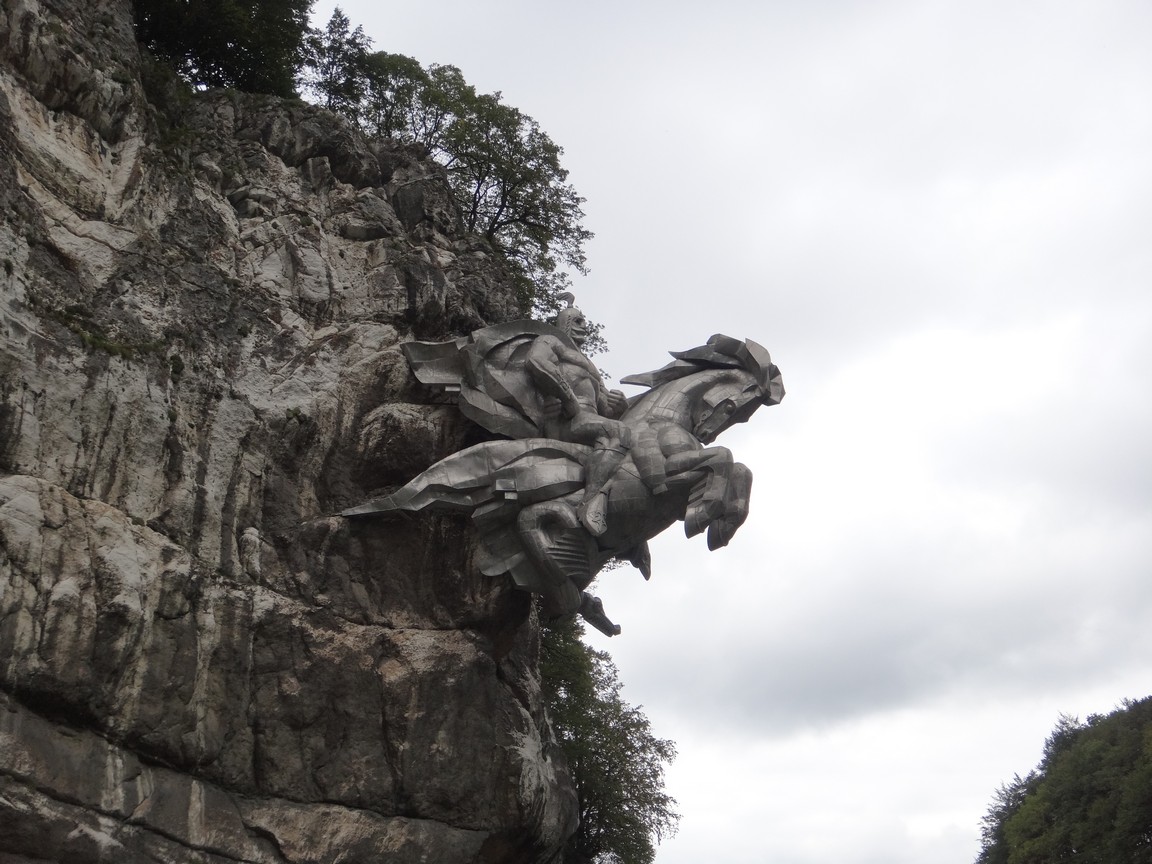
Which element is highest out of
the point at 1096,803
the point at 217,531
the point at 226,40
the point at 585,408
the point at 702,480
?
the point at 226,40

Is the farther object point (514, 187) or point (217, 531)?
point (514, 187)

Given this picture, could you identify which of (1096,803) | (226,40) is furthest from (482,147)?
(1096,803)

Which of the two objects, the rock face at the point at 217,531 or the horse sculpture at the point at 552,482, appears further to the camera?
the horse sculpture at the point at 552,482

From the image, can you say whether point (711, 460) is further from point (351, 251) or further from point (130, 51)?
point (130, 51)

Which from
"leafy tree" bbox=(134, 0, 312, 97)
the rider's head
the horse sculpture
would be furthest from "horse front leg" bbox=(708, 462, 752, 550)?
"leafy tree" bbox=(134, 0, 312, 97)

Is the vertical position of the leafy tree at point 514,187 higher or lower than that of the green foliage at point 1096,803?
higher

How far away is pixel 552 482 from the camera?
13.4 meters

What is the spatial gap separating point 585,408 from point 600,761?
11.4m

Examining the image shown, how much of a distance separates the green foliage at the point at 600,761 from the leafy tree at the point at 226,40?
980 cm

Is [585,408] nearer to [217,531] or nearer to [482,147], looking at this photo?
[217,531]

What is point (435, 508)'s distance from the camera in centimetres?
Answer: 1346

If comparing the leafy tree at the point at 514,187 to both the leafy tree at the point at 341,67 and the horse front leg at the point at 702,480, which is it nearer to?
the leafy tree at the point at 341,67

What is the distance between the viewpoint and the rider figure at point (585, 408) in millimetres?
13375

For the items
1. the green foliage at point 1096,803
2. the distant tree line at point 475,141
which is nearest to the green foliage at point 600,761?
the distant tree line at point 475,141
